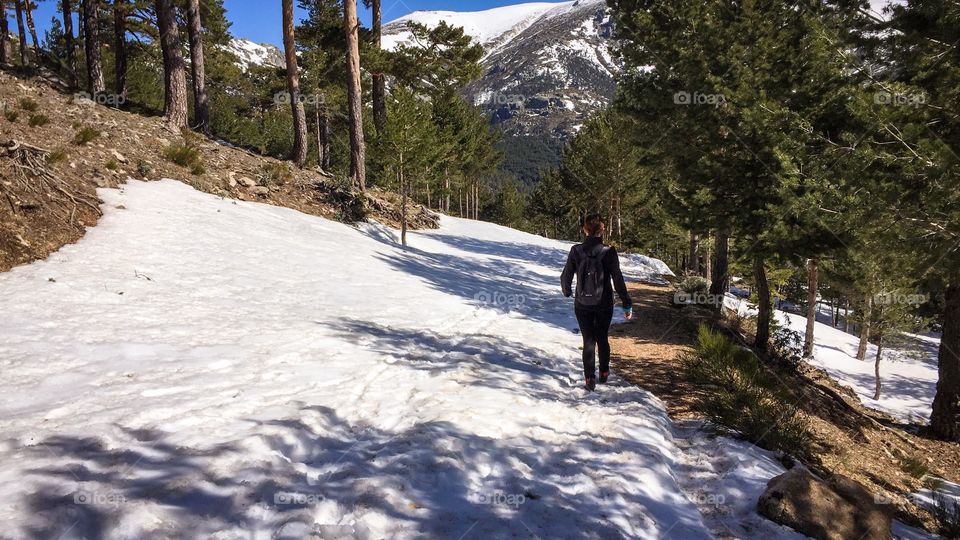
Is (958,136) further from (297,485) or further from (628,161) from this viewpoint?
(628,161)

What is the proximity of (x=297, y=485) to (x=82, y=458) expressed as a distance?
155 cm

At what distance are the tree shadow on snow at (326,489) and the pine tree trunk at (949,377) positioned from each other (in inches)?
300

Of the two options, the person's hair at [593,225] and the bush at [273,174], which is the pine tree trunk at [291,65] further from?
the person's hair at [593,225]

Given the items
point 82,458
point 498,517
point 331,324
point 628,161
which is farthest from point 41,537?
point 628,161

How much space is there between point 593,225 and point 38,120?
1299 centimetres

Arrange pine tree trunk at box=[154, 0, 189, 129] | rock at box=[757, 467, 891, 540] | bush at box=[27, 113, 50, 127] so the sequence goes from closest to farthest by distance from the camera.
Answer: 1. rock at box=[757, 467, 891, 540]
2. bush at box=[27, 113, 50, 127]
3. pine tree trunk at box=[154, 0, 189, 129]

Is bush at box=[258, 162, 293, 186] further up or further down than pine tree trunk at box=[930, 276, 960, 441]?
further up

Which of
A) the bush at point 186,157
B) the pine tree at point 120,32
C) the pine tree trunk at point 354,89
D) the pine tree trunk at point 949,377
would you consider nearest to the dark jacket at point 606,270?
the pine tree trunk at point 949,377

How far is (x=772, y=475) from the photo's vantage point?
4.16 meters

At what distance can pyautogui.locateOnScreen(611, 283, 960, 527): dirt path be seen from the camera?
5582 millimetres

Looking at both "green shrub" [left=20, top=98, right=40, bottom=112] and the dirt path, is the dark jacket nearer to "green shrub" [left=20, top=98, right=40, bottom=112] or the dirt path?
the dirt path

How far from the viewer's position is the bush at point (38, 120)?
10328 millimetres

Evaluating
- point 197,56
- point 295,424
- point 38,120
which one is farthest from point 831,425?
point 197,56

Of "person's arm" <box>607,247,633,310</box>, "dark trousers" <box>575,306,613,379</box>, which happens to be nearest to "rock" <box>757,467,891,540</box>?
"person's arm" <box>607,247,633,310</box>
